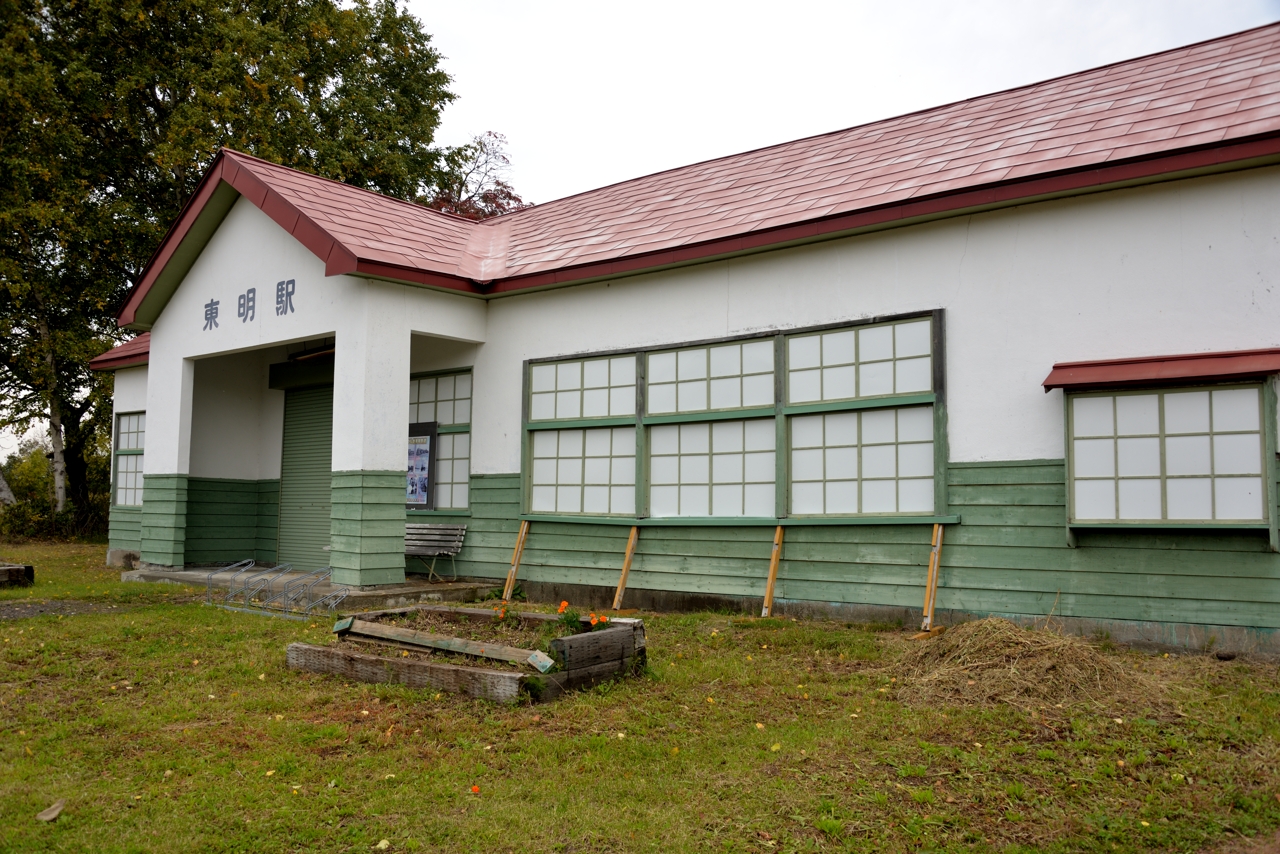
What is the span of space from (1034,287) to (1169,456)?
182cm

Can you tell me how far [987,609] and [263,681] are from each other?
19.5 ft

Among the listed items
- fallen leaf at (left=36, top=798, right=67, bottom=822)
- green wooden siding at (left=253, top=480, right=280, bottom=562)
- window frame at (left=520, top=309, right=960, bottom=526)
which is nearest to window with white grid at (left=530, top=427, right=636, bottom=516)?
window frame at (left=520, top=309, right=960, bottom=526)

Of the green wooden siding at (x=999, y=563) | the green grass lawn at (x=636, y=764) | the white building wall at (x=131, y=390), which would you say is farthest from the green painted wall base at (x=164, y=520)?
the green grass lawn at (x=636, y=764)

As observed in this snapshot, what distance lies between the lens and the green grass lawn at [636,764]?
434 cm

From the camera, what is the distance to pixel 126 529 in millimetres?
16812

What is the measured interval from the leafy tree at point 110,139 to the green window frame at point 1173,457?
2094 cm

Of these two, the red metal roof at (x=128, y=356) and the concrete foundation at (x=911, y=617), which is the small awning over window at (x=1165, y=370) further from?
the red metal roof at (x=128, y=356)

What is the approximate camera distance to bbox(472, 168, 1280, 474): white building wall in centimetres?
762

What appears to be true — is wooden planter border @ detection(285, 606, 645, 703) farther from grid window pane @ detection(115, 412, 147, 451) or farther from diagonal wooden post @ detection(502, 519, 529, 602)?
grid window pane @ detection(115, 412, 147, 451)

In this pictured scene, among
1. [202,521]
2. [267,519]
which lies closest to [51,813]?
[202,521]

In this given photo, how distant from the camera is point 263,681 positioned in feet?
23.6

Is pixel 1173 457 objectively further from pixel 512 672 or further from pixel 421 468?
pixel 421 468

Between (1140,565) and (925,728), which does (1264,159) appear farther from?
(925,728)

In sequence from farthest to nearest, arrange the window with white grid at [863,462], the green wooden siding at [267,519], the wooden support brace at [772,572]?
the green wooden siding at [267,519]
the wooden support brace at [772,572]
the window with white grid at [863,462]
